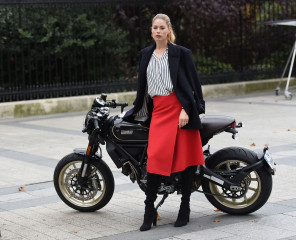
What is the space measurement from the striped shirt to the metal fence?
8256mm

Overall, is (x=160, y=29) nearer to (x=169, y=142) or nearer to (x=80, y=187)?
(x=169, y=142)

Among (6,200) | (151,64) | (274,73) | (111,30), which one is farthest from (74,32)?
(151,64)

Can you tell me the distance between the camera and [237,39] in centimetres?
1686

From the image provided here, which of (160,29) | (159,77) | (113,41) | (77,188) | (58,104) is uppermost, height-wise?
(160,29)

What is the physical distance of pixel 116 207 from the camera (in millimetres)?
6434

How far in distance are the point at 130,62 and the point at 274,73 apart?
4.03 metres

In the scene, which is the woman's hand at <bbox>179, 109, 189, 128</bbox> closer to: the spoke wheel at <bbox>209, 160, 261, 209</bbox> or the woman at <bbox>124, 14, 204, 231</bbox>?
the woman at <bbox>124, 14, 204, 231</bbox>

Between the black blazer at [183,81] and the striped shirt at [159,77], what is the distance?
4 centimetres

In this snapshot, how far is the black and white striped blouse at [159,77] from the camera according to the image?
562 cm

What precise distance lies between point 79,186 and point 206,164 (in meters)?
1.13

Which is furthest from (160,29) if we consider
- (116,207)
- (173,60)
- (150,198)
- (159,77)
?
(116,207)

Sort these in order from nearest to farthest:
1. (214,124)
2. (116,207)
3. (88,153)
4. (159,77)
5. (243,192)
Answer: (159,77), (214,124), (243,192), (88,153), (116,207)

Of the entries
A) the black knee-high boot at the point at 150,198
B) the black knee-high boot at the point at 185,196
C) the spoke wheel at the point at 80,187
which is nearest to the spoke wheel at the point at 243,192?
the black knee-high boot at the point at 185,196

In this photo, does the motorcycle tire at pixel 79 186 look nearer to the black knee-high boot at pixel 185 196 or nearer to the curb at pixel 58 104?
the black knee-high boot at pixel 185 196
